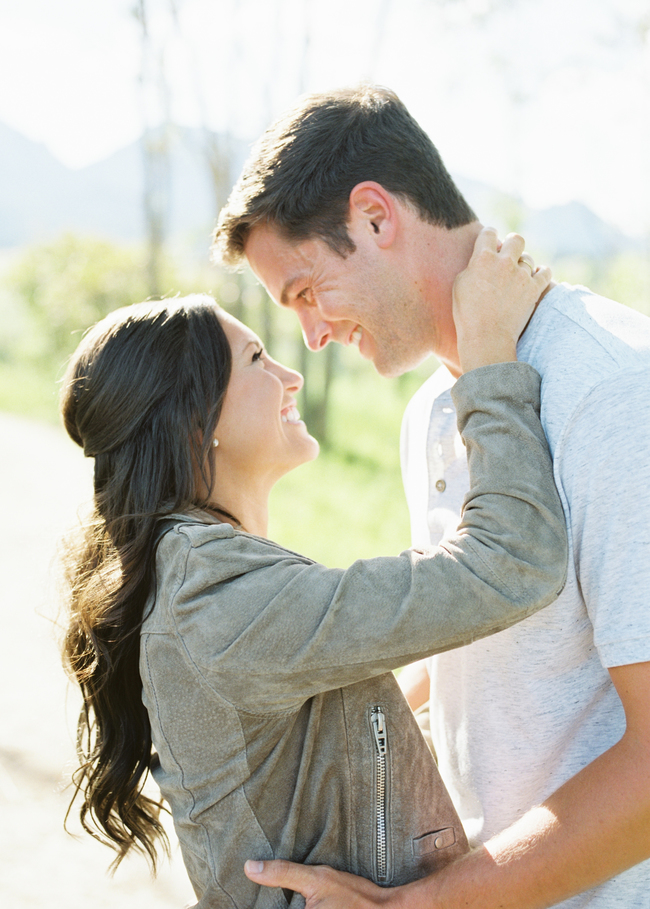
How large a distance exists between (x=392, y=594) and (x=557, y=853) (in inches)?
21.2

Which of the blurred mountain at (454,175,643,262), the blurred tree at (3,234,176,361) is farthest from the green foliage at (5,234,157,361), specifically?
the blurred mountain at (454,175,643,262)

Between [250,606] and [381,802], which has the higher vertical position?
[250,606]

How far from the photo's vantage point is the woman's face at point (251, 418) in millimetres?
2004

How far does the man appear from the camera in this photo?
134 centimetres

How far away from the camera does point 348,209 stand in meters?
1.98

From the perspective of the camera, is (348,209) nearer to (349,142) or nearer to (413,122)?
(349,142)

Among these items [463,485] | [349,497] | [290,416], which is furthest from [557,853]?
[349,497]

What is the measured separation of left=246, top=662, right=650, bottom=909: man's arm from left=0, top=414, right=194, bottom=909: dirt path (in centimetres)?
92

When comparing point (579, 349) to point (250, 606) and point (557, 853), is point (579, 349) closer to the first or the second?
point (250, 606)

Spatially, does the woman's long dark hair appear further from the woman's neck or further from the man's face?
the man's face

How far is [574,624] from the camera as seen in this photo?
1.51m

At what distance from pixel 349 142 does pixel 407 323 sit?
1.58ft

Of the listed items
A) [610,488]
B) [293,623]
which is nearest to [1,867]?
[293,623]

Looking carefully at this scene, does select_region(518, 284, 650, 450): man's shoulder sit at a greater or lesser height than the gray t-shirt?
greater
